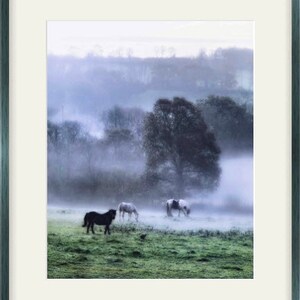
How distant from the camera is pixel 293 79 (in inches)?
63.9

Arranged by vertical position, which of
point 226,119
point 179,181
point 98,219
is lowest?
point 98,219

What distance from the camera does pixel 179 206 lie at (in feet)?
5.31

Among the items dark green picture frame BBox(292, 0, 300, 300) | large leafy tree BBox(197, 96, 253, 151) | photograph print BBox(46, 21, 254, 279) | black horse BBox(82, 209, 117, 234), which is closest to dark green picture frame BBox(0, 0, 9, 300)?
photograph print BBox(46, 21, 254, 279)

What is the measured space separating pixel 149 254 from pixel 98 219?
206 mm

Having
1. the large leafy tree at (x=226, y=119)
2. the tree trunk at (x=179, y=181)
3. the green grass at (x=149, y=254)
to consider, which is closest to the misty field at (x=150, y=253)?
the green grass at (x=149, y=254)

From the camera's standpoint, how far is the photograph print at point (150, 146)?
5.34 ft

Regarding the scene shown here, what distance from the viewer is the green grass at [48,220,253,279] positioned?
163cm

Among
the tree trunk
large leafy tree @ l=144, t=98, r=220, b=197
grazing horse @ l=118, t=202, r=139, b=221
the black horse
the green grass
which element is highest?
large leafy tree @ l=144, t=98, r=220, b=197

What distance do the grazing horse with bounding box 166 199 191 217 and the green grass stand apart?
72mm

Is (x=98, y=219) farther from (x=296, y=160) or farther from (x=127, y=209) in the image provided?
(x=296, y=160)

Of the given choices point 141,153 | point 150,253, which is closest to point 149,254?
point 150,253

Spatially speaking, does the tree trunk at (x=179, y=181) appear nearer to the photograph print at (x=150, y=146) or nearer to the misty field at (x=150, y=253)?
the photograph print at (x=150, y=146)

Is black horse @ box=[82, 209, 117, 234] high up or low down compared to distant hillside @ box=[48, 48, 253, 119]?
down

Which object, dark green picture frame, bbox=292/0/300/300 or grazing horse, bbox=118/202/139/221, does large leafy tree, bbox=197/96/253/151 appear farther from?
grazing horse, bbox=118/202/139/221
